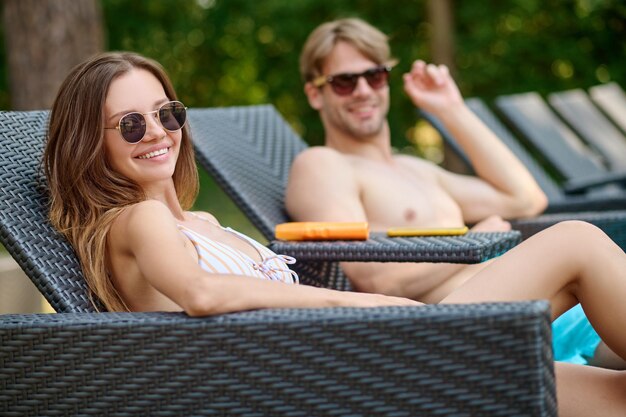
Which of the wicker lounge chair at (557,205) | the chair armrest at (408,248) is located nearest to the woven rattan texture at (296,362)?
the chair armrest at (408,248)

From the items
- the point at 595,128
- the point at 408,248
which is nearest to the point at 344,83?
the point at 408,248

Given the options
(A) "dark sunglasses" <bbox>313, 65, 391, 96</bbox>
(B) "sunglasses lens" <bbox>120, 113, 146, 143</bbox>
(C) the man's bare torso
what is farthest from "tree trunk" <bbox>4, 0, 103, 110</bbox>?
(B) "sunglasses lens" <bbox>120, 113, 146, 143</bbox>

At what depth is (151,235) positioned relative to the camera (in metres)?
2.22

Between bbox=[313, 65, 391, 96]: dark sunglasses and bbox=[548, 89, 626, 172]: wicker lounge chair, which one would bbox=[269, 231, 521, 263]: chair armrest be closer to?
bbox=[313, 65, 391, 96]: dark sunglasses

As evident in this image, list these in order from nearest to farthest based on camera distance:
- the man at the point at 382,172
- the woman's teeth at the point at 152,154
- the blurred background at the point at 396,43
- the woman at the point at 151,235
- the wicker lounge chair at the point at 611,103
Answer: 1. the woman at the point at 151,235
2. the woman's teeth at the point at 152,154
3. the man at the point at 382,172
4. the wicker lounge chair at the point at 611,103
5. the blurred background at the point at 396,43

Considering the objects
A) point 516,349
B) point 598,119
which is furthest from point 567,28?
point 516,349

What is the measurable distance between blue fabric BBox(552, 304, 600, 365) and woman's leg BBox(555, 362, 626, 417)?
1.61 ft

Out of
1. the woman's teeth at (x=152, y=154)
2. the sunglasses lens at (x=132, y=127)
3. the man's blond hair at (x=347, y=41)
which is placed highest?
the man's blond hair at (x=347, y=41)

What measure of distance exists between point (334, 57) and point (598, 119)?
379cm

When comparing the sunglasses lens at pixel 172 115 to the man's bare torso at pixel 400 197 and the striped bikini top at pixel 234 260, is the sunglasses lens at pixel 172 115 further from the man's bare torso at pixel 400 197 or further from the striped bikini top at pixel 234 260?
the man's bare torso at pixel 400 197

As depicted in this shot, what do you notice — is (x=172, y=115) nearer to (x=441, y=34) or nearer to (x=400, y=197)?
(x=400, y=197)

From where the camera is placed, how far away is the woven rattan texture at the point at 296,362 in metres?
1.93

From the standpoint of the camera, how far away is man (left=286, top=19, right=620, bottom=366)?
342 centimetres

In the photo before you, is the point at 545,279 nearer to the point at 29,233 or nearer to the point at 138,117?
the point at 138,117
